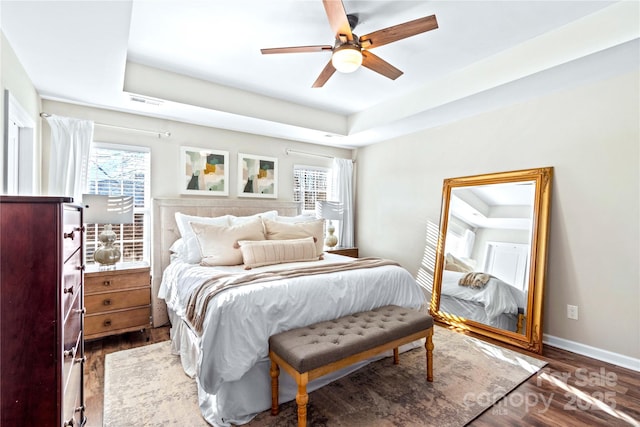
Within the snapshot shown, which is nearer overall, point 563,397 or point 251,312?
point 251,312

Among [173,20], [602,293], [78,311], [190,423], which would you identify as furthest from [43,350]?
[602,293]

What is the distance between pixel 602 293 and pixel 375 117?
9.33 feet

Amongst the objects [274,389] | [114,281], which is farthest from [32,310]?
[114,281]

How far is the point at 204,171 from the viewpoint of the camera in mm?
3715

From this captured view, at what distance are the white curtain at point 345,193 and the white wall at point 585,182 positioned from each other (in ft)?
5.70

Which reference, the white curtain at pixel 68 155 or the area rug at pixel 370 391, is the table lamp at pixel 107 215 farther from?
the area rug at pixel 370 391

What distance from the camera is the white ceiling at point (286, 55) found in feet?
6.48

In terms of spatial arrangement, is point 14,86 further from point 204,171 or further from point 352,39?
point 352,39

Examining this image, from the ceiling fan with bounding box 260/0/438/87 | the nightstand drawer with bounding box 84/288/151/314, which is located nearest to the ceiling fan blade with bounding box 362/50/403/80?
the ceiling fan with bounding box 260/0/438/87

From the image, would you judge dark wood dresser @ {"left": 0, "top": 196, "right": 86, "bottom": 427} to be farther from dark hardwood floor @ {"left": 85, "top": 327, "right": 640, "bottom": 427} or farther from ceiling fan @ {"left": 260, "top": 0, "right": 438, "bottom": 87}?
ceiling fan @ {"left": 260, "top": 0, "right": 438, "bottom": 87}

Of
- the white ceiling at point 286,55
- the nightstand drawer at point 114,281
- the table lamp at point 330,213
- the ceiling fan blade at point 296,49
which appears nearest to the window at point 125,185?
the white ceiling at point 286,55

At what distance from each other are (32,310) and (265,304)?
111 cm

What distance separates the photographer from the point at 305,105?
3820mm

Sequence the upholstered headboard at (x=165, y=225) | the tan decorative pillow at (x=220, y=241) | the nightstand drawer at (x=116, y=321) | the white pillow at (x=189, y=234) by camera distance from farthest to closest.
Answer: the upholstered headboard at (x=165, y=225) → the white pillow at (x=189, y=234) → the tan decorative pillow at (x=220, y=241) → the nightstand drawer at (x=116, y=321)
